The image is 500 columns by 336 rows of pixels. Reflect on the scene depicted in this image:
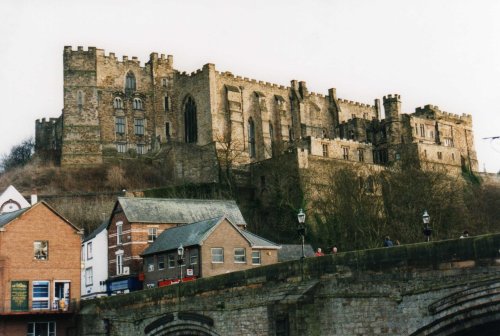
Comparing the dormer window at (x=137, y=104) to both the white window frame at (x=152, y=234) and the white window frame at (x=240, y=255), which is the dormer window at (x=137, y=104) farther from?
the white window frame at (x=240, y=255)

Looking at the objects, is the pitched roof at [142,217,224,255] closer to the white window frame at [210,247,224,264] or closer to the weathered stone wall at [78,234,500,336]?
the white window frame at [210,247,224,264]

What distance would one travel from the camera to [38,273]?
170 feet

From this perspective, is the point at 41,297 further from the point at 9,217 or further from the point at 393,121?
the point at 393,121

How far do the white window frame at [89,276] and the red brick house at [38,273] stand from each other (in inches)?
476

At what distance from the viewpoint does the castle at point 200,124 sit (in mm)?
90375

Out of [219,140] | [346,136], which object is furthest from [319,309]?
[346,136]

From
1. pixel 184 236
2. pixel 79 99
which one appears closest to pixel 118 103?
pixel 79 99

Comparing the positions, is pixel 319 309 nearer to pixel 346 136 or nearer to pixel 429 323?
pixel 429 323

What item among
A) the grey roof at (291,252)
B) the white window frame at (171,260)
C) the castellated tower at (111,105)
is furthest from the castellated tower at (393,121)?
the white window frame at (171,260)

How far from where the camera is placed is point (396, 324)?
27.6m

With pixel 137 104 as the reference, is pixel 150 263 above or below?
below

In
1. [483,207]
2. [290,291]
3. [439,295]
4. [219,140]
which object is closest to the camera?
[439,295]

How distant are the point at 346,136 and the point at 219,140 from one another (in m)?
20.3

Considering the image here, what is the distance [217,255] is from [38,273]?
1163 centimetres
